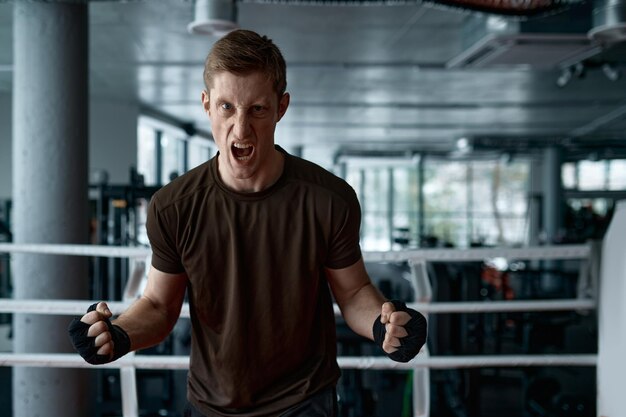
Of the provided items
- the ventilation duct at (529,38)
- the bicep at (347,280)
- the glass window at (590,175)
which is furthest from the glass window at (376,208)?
the bicep at (347,280)

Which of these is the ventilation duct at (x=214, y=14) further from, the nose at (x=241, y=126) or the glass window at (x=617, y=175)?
the glass window at (x=617, y=175)

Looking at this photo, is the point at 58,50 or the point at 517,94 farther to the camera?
the point at 517,94

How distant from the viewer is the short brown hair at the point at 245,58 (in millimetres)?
1183

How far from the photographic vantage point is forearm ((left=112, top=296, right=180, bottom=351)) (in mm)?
1271

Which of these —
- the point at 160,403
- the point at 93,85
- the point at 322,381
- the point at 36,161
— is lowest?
the point at 160,403

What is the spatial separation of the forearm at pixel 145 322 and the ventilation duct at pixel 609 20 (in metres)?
2.92

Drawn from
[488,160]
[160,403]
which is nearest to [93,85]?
[160,403]

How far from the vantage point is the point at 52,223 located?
3.37m

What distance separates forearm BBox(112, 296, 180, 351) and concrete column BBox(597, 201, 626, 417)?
149cm

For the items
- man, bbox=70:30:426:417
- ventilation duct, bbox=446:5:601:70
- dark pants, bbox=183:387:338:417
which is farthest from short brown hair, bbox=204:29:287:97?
ventilation duct, bbox=446:5:601:70

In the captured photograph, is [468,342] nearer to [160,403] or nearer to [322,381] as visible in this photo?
[160,403]

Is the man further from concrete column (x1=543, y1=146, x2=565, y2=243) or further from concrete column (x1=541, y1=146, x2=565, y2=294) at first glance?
concrete column (x1=543, y1=146, x2=565, y2=243)

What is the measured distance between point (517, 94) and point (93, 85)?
518 centimetres

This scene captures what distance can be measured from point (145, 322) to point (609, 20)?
302cm
